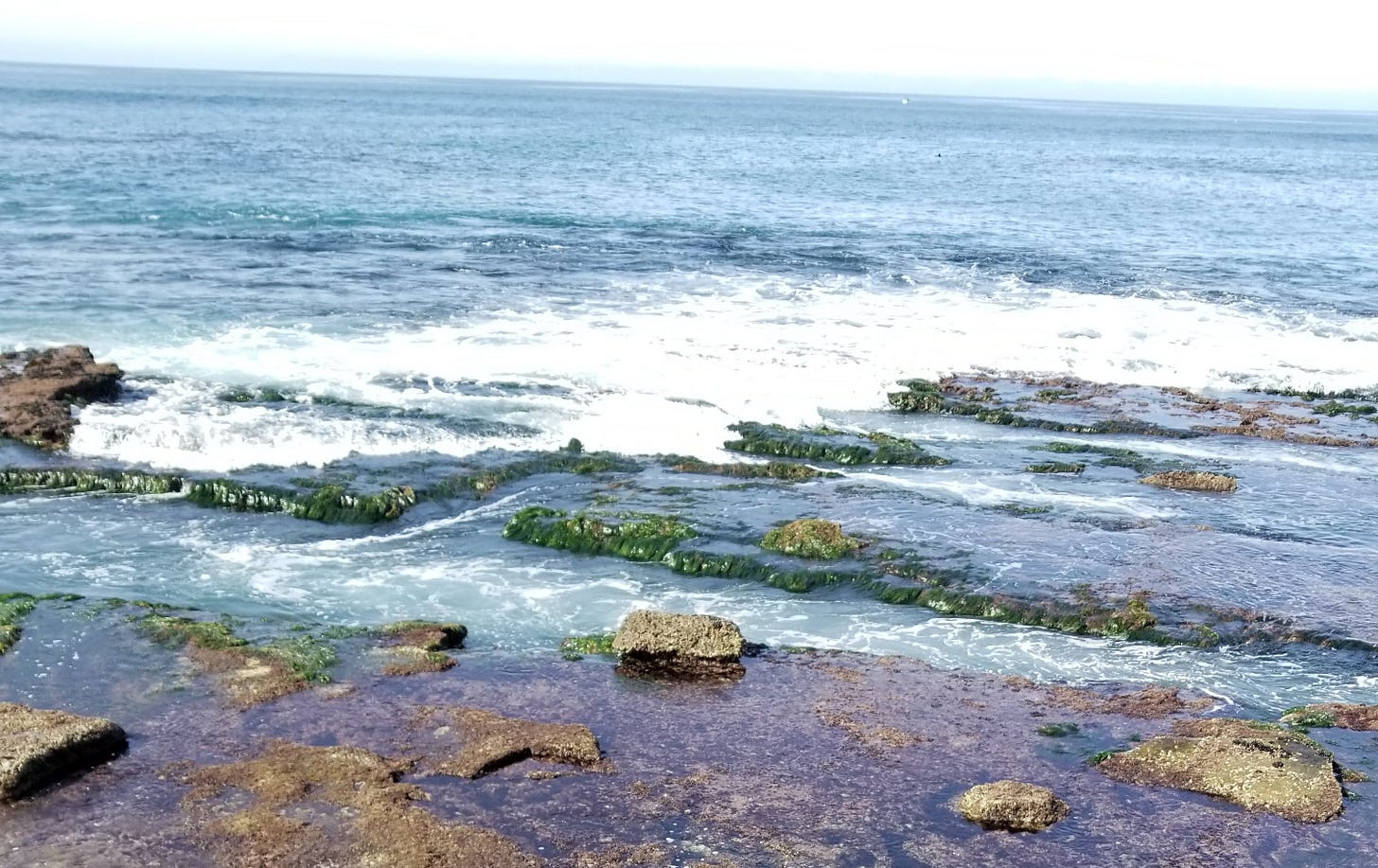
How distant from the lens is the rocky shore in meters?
10.6

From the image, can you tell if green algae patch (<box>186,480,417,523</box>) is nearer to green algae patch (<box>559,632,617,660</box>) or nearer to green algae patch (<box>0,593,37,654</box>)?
green algae patch (<box>0,593,37,654</box>)

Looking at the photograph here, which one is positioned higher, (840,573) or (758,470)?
(758,470)

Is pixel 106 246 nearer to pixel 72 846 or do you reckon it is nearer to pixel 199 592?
pixel 199 592

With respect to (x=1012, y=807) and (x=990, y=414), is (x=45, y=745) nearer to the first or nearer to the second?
(x=1012, y=807)

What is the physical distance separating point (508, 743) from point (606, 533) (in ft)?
22.5

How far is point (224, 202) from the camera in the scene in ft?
173

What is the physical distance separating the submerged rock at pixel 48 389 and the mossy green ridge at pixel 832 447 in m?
12.2

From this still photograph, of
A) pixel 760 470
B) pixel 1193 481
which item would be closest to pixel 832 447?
pixel 760 470

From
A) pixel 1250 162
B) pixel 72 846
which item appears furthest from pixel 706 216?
pixel 1250 162

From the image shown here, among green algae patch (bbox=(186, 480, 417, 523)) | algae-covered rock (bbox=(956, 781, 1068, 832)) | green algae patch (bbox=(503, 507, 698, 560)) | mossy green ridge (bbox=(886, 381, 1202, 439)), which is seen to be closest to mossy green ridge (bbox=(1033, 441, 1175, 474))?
mossy green ridge (bbox=(886, 381, 1202, 439))

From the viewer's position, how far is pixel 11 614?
1498 centimetres

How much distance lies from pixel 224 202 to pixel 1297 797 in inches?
1976

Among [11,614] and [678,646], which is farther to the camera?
[11,614]

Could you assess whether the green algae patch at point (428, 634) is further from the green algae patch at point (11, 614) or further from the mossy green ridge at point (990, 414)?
the mossy green ridge at point (990, 414)
